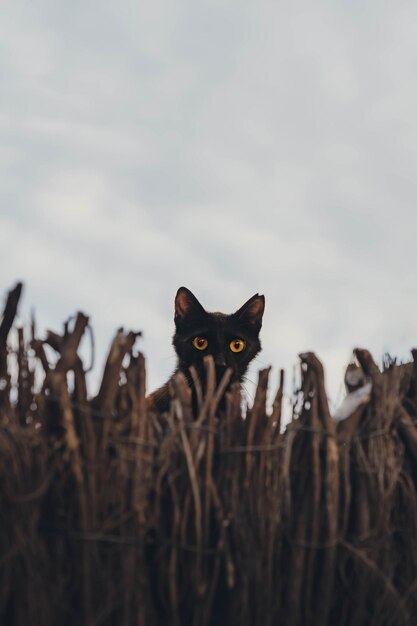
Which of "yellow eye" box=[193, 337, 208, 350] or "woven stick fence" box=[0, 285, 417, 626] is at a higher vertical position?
"yellow eye" box=[193, 337, 208, 350]

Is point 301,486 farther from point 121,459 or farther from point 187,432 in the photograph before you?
point 121,459

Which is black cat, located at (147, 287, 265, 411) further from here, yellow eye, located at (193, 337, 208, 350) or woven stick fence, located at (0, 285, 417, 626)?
woven stick fence, located at (0, 285, 417, 626)

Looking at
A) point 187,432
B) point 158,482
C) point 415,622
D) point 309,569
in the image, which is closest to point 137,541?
point 158,482

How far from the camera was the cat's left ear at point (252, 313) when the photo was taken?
22.8 feet

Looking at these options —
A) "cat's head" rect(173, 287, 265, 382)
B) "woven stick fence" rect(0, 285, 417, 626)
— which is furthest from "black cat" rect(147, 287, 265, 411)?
"woven stick fence" rect(0, 285, 417, 626)

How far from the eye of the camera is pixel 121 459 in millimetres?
3578

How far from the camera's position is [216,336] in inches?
260

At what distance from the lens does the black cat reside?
21.4 feet

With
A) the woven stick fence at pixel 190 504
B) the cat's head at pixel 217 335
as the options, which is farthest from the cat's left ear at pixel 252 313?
the woven stick fence at pixel 190 504

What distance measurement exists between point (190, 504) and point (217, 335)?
2.95 meters

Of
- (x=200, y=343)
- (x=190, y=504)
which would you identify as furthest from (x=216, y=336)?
(x=190, y=504)

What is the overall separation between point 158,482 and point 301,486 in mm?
734

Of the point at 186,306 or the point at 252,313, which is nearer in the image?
the point at 186,306

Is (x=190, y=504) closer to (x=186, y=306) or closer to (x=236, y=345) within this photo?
(x=236, y=345)
